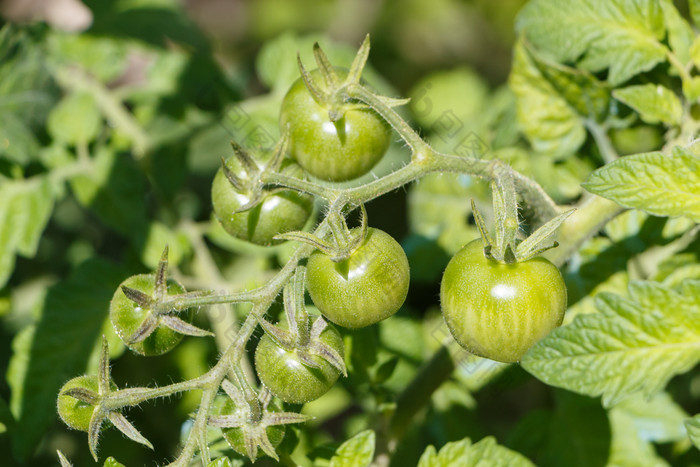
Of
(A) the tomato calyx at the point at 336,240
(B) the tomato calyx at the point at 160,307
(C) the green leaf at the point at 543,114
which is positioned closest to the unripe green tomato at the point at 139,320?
(B) the tomato calyx at the point at 160,307

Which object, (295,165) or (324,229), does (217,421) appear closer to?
(324,229)

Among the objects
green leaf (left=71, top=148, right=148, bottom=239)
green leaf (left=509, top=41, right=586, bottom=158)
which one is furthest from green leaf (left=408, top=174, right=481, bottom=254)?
green leaf (left=71, top=148, right=148, bottom=239)

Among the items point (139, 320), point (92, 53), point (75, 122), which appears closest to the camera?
point (139, 320)

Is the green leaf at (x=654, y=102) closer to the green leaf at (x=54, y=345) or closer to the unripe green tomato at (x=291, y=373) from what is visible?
the unripe green tomato at (x=291, y=373)

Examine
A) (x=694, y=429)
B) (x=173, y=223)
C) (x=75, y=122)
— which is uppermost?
(x=694, y=429)

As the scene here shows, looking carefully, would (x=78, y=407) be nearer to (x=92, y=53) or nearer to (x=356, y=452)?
(x=356, y=452)

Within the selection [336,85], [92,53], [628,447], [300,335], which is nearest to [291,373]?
[300,335]

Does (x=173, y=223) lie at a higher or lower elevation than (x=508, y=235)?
lower
